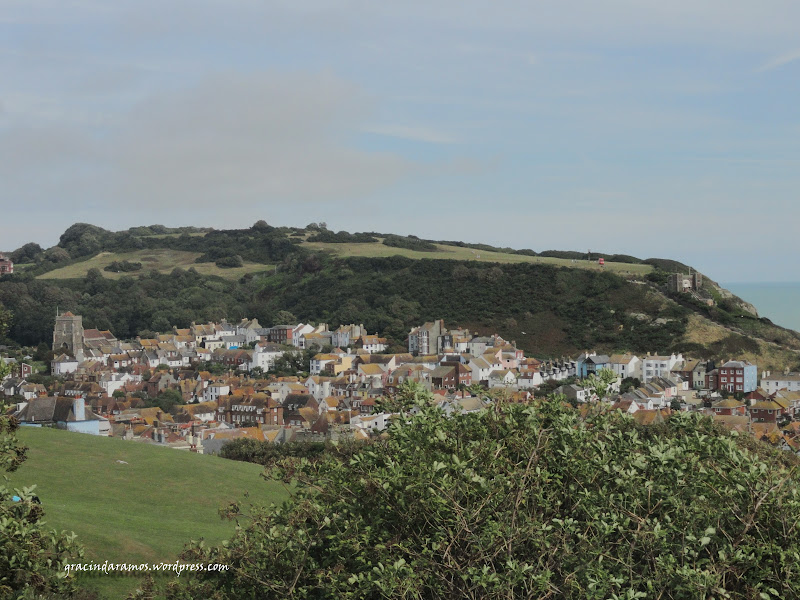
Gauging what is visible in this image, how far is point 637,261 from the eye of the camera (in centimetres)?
11819

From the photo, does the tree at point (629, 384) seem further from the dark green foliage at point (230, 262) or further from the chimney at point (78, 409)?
the dark green foliage at point (230, 262)

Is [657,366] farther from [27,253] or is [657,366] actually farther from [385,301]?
[27,253]

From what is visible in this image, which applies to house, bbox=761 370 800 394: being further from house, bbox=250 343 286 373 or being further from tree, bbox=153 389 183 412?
house, bbox=250 343 286 373

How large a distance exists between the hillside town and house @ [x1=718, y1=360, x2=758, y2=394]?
0.08 m

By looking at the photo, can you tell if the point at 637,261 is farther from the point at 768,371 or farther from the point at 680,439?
the point at 680,439

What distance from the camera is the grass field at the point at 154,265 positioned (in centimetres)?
13062

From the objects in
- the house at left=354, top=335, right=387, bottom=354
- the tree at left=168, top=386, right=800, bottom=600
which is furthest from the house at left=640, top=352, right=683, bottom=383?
the tree at left=168, top=386, right=800, bottom=600

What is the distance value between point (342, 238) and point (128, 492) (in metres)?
123

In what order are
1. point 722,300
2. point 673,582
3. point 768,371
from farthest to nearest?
1. point 722,300
2. point 768,371
3. point 673,582

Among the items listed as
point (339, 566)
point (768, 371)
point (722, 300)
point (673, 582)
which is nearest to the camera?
point (673, 582)

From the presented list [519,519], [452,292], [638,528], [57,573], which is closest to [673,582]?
[638,528]

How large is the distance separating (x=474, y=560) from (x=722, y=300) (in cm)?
8938

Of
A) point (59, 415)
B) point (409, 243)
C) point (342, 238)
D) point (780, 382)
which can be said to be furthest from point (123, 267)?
point (59, 415)

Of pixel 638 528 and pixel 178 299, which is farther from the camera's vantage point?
pixel 178 299
